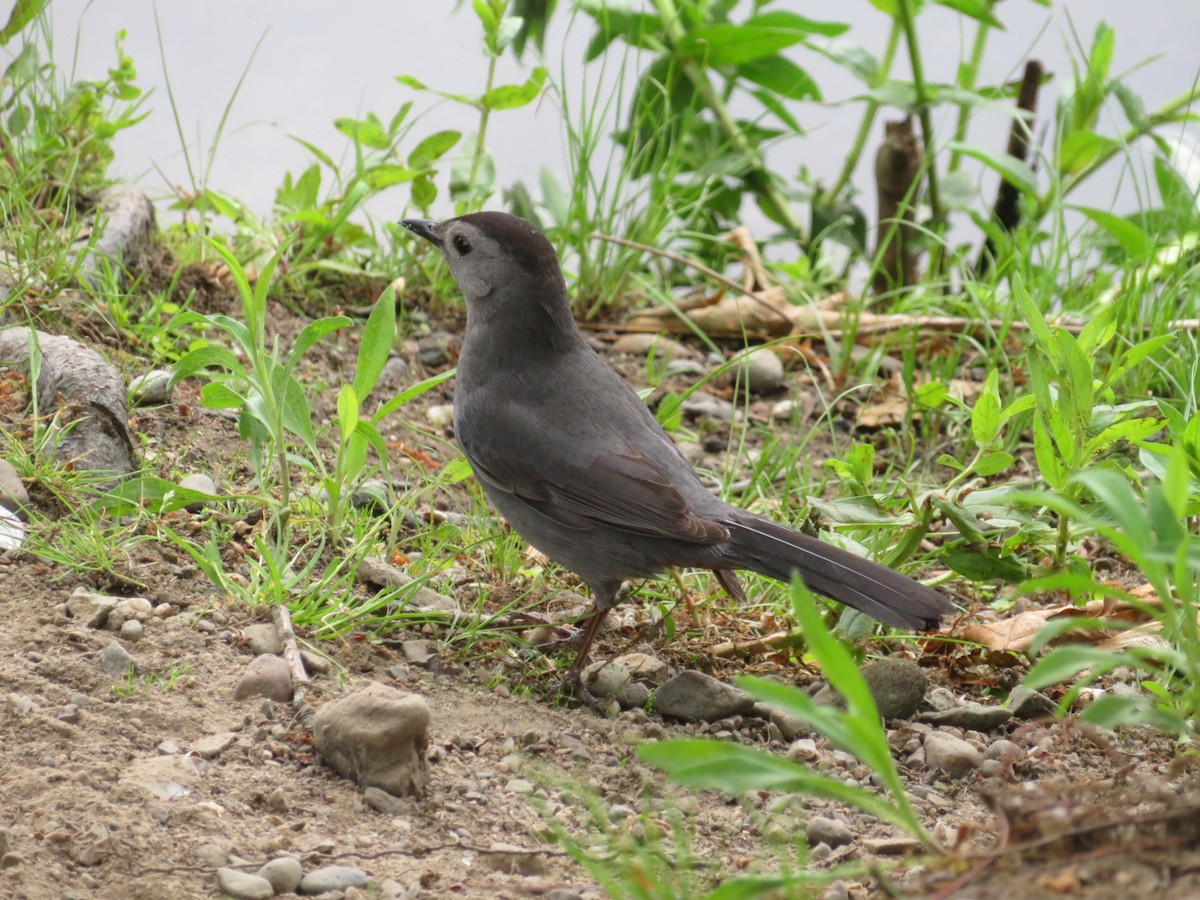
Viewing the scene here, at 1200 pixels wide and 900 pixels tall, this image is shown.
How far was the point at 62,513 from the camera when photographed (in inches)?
143

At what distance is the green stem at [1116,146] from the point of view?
630 centimetres

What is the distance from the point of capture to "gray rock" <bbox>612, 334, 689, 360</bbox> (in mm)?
5961

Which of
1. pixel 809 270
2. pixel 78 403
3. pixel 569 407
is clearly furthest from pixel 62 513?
pixel 809 270

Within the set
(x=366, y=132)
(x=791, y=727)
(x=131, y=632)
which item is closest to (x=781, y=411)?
(x=366, y=132)

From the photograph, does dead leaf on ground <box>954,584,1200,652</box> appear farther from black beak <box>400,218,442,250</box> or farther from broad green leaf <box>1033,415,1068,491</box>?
black beak <box>400,218,442,250</box>

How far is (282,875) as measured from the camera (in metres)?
2.35

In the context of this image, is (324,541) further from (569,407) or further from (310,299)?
(310,299)

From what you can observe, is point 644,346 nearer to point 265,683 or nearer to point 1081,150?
point 1081,150

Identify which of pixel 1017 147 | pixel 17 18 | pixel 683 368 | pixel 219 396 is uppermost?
pixel 17 18

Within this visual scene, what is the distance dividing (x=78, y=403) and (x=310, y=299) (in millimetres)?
1913

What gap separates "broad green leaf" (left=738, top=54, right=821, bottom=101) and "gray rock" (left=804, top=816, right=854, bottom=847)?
4.99m

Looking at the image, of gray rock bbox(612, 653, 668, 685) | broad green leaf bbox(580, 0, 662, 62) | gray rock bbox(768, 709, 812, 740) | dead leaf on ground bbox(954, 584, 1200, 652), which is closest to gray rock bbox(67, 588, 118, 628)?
gray rock bbox(612, 653, 668, 685)

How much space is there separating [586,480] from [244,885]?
1.75 meters

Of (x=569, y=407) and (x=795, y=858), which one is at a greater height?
(x=569, y=407)
